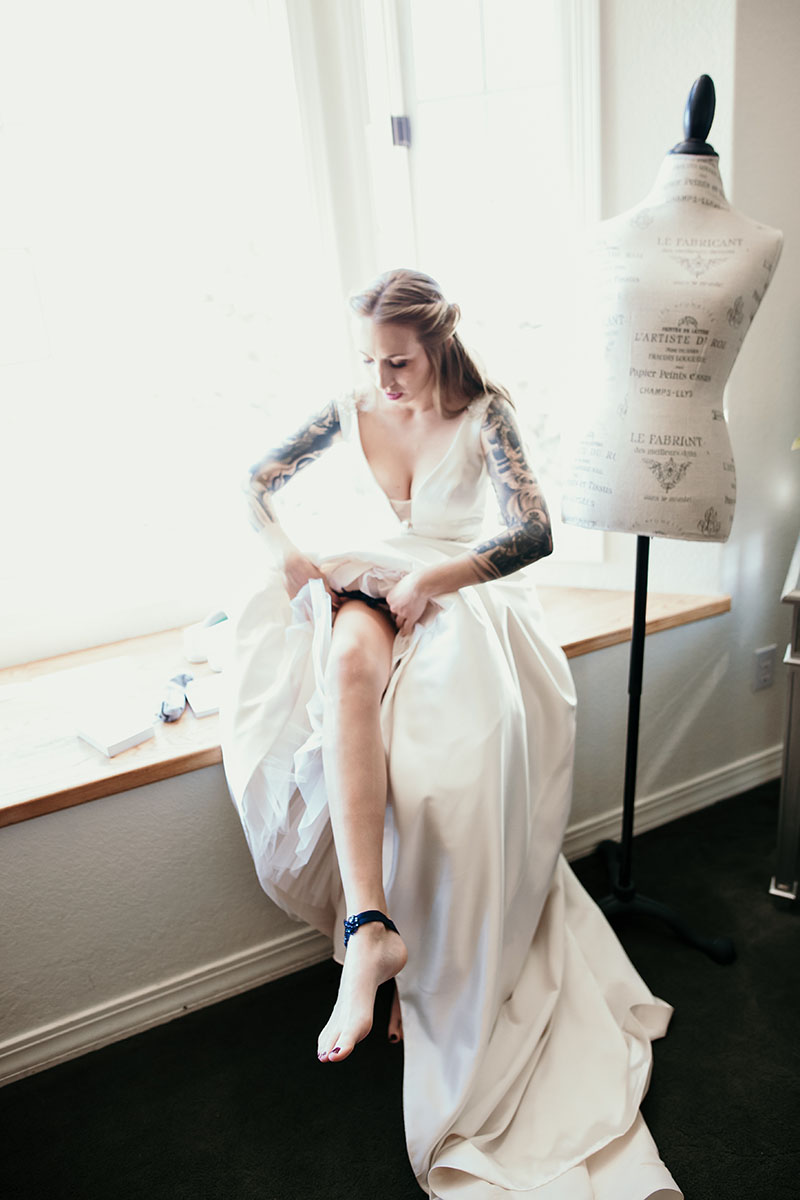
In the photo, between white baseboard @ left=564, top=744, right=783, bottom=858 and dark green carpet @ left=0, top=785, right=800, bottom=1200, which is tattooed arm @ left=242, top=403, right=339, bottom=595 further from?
white baseboard @ left=564, top=744, right=783, bottom=858

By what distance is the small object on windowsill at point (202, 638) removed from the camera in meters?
1.88

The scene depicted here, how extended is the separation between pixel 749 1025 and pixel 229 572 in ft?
5.12

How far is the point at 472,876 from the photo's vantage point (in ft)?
4.23

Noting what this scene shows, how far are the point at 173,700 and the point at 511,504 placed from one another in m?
0.82

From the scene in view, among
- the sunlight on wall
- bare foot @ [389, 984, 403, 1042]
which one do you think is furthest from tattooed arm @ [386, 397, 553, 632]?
bare foot @ [389, 984, 403, 1042]

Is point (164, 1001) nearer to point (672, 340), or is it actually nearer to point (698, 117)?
point (672, 340)

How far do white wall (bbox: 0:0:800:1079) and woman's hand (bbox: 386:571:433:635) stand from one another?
1.62 feet

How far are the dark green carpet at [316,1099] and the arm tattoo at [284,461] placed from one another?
1006 millimetres

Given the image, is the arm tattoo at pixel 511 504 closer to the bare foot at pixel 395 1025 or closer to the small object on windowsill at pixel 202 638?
the small object on windowsill at pixel 202 638

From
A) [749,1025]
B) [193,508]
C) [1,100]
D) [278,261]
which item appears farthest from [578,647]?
[1,100]

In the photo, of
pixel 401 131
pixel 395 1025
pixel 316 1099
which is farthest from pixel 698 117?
pixel 316 1099

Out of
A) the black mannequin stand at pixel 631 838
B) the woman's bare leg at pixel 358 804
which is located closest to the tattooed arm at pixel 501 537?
the woman's bare leg at pixel 358 804

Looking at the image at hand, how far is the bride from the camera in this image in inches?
48.7

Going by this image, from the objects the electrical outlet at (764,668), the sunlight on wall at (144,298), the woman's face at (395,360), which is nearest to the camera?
the woman's face at (395,360)
